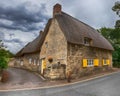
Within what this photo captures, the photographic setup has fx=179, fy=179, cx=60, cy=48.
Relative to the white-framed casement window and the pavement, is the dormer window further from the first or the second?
the pavement

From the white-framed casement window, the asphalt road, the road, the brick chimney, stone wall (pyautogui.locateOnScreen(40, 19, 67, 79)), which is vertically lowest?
the asphalt road

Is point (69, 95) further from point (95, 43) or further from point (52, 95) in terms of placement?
point (95, 43)

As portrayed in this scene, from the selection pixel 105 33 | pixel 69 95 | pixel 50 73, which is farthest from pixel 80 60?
pixel 105 33

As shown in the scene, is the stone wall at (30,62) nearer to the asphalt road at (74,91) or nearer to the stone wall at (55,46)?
the stone wall at (55,46)

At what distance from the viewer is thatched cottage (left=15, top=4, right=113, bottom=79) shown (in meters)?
22.0

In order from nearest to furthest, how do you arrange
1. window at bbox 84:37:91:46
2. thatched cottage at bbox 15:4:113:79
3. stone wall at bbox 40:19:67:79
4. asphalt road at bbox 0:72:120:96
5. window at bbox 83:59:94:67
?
1. asphalt road at bbox 0:72:120:96
2. thatched cottage at bbox 15:4:113:79
3. stone wall at bbox 40:19:67:79
4. window at bbox 83:59:94:67
5. window at bbox 84:37:91:46

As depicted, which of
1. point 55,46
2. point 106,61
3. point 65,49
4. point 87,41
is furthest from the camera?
point 106,61

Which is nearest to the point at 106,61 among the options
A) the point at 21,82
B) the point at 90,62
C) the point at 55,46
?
the point at 90,62

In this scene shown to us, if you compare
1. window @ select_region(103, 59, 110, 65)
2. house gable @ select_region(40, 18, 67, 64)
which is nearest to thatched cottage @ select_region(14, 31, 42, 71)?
house gable @ select_region(40, 18, 67, 64)

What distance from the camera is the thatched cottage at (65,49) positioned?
21998 mm

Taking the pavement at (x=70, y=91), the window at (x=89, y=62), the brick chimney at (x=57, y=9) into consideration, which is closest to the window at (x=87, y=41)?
the window at (x=89, y=62)

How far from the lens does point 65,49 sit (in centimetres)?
2231

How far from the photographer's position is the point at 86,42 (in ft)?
86.0

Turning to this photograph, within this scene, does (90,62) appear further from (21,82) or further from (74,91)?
(74,91)
